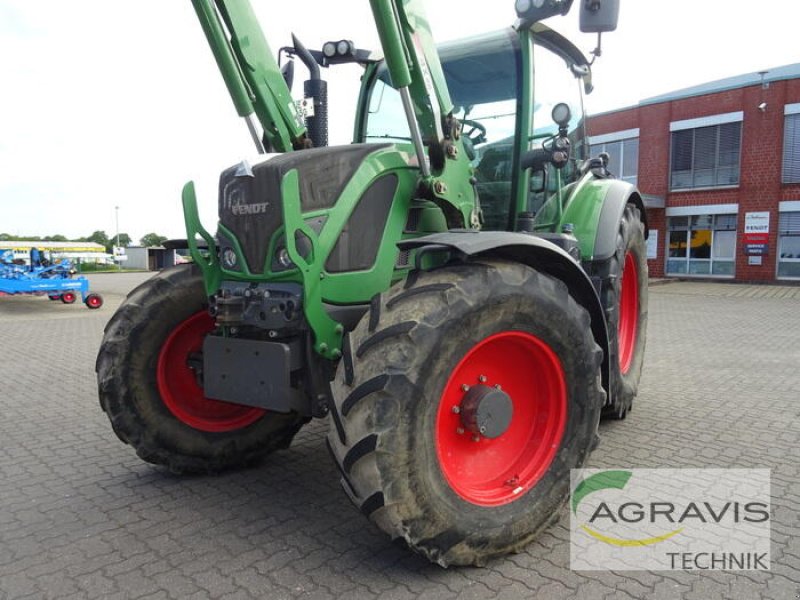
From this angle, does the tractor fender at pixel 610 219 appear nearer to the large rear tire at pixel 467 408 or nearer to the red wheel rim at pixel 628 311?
the red wheel rim at pixel 628 311

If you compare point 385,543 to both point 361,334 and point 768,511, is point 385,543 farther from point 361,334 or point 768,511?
point 768,511

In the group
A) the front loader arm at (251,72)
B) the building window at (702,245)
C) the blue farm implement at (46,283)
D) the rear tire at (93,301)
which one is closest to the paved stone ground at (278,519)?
the front loader arm at (251,72)

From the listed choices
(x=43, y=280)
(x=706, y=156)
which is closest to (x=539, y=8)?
(x=43, y=280)

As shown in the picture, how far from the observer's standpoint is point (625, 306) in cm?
562

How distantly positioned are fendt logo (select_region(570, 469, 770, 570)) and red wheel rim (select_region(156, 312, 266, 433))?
6.51 feet

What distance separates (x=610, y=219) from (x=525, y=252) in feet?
5.93

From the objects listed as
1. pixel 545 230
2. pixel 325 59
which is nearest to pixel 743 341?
pixel 545 230

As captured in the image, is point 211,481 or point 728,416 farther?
point 728,416

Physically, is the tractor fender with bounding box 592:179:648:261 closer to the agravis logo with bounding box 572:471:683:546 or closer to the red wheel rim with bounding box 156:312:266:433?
the agravis logo with bounding box 572:471:683:546

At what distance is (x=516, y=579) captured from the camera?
8.38 feet

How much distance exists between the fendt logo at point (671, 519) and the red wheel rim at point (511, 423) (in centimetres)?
30

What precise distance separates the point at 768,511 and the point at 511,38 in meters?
3.12

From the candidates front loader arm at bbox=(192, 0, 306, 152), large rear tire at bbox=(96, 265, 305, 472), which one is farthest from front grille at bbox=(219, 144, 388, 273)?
large rear tire at bbox=(96, 265, 305, 472)

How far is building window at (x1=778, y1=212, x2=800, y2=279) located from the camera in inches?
795
